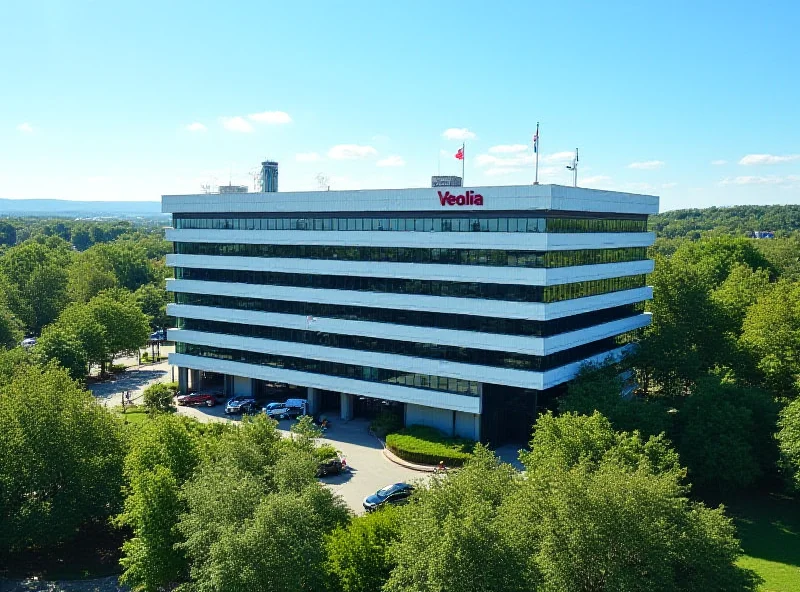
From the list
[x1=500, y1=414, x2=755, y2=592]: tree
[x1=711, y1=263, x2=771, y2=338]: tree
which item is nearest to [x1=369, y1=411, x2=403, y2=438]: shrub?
[x1=500, y1=414, x2=755, y2=592]: tree

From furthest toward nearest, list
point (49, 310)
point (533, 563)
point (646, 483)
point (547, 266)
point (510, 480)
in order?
point (49, 310) → point (547, 266) → point (510, 480) → point (646, 483) → point (533, 563)

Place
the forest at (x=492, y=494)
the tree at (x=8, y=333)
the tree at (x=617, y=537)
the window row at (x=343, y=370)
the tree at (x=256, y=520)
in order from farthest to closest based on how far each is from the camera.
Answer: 1. the tree at (x=8, y=333)
2. the window row at (x=343, y=370)
3. the tree at (x=256, y=520)
4. the forest at (x=492, y=494)
5. the tree at (x=617, y=537)

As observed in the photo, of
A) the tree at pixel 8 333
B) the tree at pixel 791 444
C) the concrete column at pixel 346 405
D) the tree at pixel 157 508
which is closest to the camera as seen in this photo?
the tree at pixel 157 508

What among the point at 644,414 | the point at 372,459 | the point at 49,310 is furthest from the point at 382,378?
the point at 49,310

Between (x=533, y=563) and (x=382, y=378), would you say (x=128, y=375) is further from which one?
(x=533, y=563)

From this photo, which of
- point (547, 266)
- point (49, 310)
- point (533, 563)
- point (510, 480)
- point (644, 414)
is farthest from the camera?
point (49, 310)

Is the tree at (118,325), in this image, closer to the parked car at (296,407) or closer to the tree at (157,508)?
the parked car at (296,407)

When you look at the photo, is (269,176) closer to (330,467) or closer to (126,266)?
(330,467)

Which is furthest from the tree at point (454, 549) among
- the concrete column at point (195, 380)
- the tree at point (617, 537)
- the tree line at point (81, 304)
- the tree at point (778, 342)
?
the concrete column at point (195, 380)

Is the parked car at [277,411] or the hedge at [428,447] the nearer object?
the hedge at [428,447]
